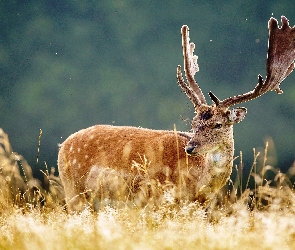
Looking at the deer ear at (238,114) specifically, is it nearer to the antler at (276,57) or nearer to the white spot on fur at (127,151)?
the antler at (276,57)

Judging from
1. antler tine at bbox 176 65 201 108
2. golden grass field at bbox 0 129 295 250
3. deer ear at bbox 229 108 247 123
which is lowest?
golden grass field at bbox 0 129 295 250

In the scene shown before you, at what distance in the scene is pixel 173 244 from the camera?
2.90 meters

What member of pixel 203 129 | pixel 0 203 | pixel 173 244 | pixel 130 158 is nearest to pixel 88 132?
pixel 130 158

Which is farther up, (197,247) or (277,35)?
(277,35)

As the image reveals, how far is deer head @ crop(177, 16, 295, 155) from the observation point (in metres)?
5.02

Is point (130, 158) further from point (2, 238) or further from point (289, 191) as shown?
point (2, 238)

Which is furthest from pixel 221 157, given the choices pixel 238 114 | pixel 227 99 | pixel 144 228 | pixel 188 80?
pixel 144 228

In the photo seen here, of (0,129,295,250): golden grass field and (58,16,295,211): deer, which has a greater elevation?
(58,16,295,211): deer

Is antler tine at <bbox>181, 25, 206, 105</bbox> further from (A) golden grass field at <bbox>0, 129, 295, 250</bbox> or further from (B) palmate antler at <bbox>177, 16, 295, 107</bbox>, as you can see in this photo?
(A) golden grass field at <bbox>0, 129, 295, 250</bbox>

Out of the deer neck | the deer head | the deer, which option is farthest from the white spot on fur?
the deer neck

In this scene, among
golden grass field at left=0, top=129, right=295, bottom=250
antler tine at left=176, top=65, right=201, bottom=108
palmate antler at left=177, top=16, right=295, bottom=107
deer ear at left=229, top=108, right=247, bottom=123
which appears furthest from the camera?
antler tine at left=176, top=65, right=201, bottom=108

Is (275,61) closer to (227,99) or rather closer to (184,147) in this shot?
(227,99)

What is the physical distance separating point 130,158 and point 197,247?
288 cm

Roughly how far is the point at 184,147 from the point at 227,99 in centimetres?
69
